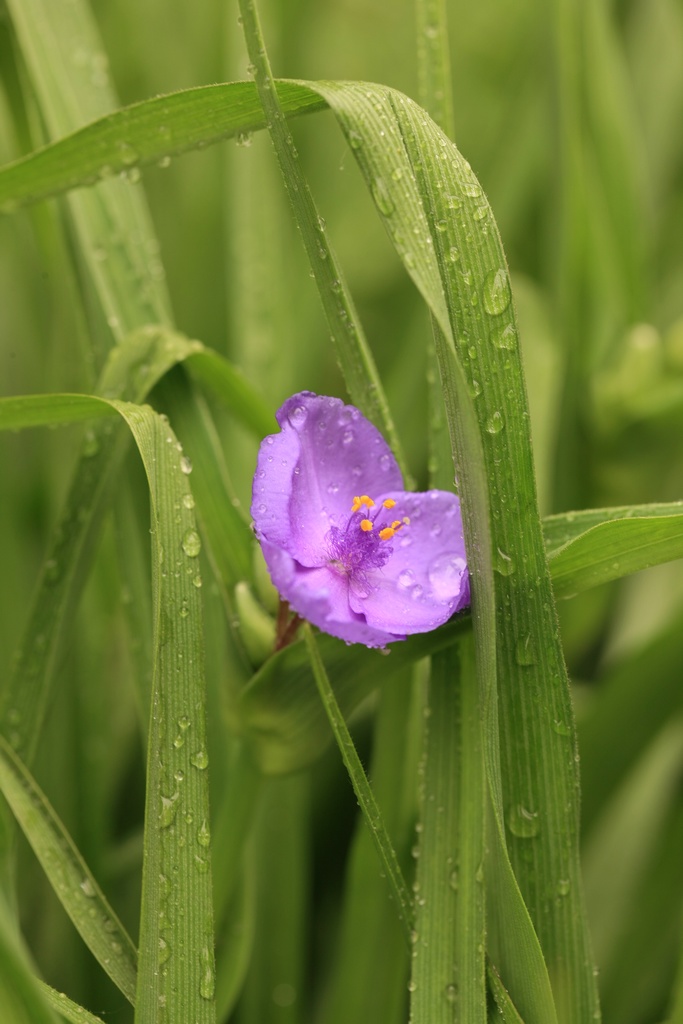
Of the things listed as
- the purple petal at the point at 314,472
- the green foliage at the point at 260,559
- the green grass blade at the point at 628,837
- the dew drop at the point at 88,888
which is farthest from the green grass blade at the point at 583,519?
the green grass blade at the point at 628,837

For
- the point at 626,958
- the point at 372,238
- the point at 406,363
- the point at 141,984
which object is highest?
the point at 372,238

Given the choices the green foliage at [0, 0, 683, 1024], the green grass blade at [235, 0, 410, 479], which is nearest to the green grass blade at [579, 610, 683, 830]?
the green foliage at [0, 0, 683, 1024]

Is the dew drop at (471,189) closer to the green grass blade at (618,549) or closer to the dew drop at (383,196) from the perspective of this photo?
the dew drop at (383,196)

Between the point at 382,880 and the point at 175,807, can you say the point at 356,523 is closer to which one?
the point at 175,807

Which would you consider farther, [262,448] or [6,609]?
[6,609]

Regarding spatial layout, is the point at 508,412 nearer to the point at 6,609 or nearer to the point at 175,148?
the point at 175,148

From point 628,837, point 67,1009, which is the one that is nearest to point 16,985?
point 67,1009

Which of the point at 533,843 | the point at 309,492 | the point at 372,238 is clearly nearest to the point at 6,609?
the point at 309,492
